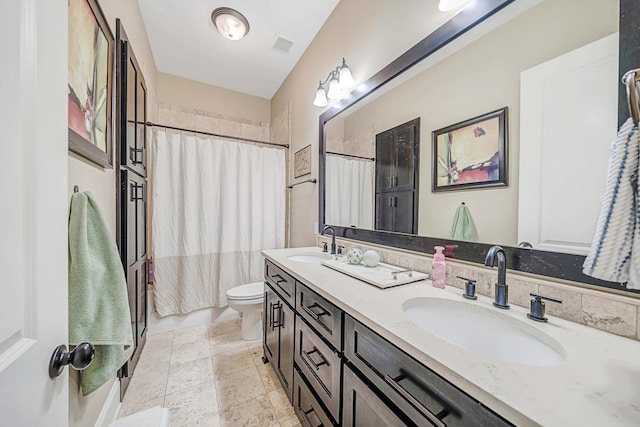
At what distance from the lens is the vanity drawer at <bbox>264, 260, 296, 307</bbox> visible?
1.31 m

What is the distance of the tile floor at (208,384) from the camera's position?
134 cm

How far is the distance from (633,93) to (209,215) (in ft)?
8.62

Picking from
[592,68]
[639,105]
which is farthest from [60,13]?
[592,68]

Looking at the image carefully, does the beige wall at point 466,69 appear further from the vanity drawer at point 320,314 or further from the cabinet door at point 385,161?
the vanity drawer at point 320,314

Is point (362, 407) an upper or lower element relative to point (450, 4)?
lower

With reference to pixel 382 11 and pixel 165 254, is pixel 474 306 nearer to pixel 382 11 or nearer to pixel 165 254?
pixel 382 11

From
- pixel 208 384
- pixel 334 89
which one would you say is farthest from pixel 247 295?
pixel 334 89

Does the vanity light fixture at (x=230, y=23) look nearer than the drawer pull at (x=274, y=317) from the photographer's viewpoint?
No

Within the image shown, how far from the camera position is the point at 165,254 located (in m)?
2.24

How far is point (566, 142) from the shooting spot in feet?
2.45

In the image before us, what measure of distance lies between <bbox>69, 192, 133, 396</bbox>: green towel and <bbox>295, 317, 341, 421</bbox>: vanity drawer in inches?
28.0

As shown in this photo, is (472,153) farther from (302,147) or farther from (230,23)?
(230,23)

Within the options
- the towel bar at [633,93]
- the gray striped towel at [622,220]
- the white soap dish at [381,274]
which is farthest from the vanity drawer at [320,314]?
the towel bar at [633,93]

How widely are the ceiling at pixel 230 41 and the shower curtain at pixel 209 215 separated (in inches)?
33.6
